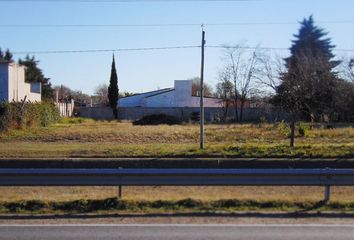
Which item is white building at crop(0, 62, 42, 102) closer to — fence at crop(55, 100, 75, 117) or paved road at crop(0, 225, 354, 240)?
fence at crop(55, 100, 75, 117)

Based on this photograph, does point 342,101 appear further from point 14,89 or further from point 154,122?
point 14,89

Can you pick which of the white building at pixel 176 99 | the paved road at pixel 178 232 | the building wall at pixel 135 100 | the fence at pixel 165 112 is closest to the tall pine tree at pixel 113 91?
the fence at pixel 165 112

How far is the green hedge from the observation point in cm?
3284

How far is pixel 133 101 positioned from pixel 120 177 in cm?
8018

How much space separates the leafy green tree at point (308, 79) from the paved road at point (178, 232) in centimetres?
1590

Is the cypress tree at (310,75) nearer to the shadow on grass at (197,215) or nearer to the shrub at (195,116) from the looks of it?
the shrub at (195,116)

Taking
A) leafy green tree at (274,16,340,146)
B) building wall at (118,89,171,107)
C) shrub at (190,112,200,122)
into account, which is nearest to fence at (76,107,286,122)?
shrub at (190,112,200,122)

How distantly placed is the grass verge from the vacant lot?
1169 cm

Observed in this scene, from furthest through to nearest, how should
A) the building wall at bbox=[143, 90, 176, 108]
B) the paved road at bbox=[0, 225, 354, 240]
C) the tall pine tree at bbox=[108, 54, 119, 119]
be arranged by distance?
the building wall at bbox=[143, 90, 176, 108] → the tall pine tree at bbox=[108, 54, 119, 119] → the paved road at bbox=[0, 225, 354, 240]

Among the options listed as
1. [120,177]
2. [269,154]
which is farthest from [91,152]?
[120,177]

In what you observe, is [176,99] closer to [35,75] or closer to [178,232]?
[35,75]

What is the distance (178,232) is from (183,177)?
2.45 m

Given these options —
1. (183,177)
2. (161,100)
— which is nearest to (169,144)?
(183,177)

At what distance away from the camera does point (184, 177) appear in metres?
10.5
